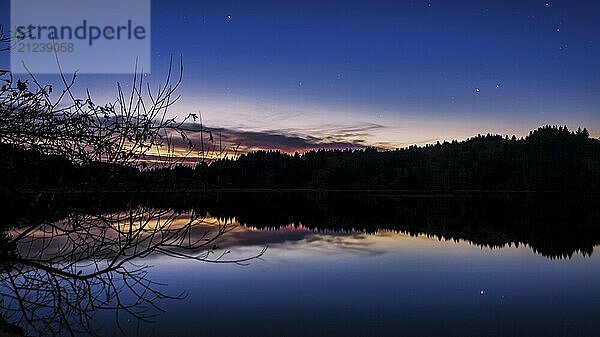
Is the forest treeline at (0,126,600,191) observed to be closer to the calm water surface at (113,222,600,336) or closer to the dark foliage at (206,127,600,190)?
the dark foliage at (206,127,600,190)

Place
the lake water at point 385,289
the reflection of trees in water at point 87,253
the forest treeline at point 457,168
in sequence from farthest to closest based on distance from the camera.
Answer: the forest treeline at point 457,168 → the lake water at point 385,289 → the reflection of trees in water at point 87,253

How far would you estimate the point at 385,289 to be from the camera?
1489 cm

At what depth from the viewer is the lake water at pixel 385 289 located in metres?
10.9

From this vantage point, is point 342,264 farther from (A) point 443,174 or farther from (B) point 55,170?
(A) point 443,174

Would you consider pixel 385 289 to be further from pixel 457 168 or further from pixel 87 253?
pixel 457 168

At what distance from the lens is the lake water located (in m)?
10.9

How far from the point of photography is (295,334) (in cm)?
1031

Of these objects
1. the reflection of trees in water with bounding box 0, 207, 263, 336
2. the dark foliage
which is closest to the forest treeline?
the dark foliage

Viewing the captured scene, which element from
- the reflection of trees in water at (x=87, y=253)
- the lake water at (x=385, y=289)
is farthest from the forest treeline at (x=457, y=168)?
the reflection of trees in water at (x=87, y=253)

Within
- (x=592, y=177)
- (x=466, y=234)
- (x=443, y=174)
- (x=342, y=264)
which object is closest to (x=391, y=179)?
(x=443, y=174)

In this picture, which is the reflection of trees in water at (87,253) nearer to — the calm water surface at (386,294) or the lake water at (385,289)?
the lake water at (385,289)

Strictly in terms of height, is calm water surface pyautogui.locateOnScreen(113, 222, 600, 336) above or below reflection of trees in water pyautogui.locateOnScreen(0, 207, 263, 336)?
below

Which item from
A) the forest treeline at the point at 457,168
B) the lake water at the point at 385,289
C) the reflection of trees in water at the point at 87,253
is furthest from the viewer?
the forest treeline at the point at 457,168

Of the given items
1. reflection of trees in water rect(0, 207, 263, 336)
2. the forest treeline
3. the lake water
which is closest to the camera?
reflection of trees in water rect(0, 207, 263, 336)
